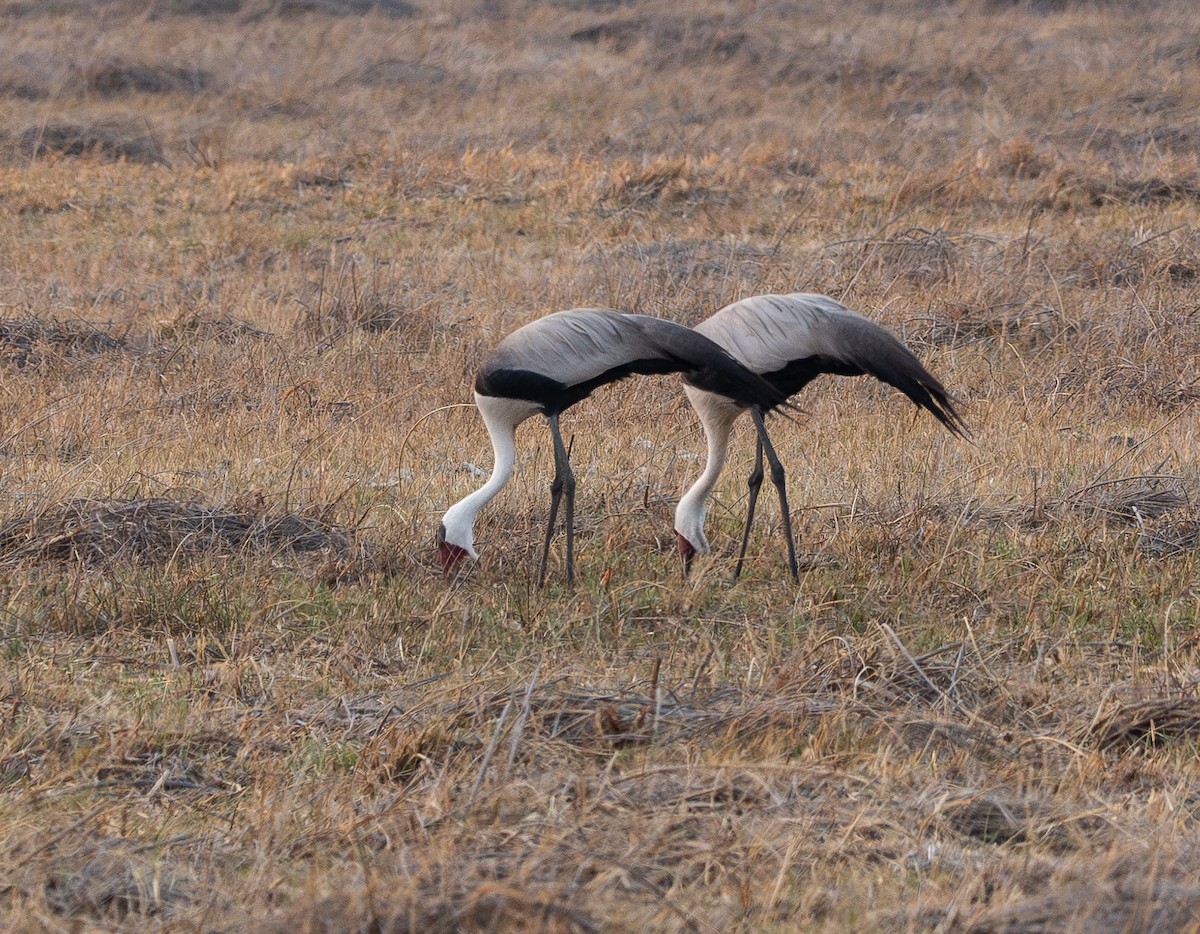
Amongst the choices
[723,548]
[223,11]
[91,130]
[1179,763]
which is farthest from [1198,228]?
[223,11]

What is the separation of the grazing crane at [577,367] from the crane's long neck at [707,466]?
0.24m

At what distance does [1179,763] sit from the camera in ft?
10.9

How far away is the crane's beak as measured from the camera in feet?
16.0

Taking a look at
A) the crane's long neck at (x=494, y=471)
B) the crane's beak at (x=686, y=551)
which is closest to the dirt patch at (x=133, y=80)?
the crane's long neck at (x=494, y=471)

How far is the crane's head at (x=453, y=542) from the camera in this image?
4.70 m

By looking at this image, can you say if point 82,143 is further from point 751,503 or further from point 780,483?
point 780,483

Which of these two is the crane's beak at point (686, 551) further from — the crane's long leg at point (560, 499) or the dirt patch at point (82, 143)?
the dirt patch at point (82, 143)

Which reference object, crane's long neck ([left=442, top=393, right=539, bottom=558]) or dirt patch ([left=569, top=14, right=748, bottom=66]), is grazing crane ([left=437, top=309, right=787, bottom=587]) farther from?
dirt patch ([left=569, top=14, right=748, bottom=66])

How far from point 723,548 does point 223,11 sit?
17782 millimetres

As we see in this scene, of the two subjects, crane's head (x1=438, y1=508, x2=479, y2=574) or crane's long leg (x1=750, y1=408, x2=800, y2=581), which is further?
crane's long leg (x1=750, y1=408, x2=800, y2=581)

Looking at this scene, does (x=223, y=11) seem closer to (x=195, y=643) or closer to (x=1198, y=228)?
(x=1198, y=228)

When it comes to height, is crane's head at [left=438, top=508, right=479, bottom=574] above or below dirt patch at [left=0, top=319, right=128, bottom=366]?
above

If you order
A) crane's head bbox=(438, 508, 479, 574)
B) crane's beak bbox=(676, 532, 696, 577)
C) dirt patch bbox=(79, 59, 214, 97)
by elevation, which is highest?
dirt patch bbox=(79, 59, 214, 97)

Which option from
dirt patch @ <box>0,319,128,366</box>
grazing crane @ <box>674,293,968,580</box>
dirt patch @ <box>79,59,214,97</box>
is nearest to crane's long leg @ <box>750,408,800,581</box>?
grazing crane @ <box>674,293,968,580</box>
